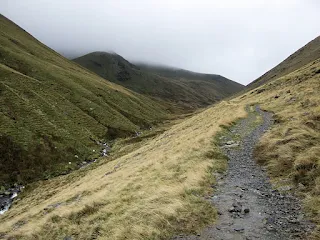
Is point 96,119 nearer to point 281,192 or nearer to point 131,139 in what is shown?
point 131,139

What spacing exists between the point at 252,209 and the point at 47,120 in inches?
2194

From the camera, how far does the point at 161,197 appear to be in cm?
1441

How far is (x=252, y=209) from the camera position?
42.3ft

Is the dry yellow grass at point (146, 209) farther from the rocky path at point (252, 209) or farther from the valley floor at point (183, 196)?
the rocky path at point (252, 209)

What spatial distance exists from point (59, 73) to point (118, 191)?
3423 inches

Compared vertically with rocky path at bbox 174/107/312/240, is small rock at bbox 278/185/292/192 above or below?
above

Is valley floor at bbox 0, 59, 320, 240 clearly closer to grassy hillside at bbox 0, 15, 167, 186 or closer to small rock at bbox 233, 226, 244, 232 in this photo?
small rock at bbox 233, 226, 244, 232

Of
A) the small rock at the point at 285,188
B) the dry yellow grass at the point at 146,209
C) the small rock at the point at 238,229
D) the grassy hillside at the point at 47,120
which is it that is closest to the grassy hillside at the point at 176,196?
→ the dry yellow grass at the point at 146,209

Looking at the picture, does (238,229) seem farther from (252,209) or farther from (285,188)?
(285,188)

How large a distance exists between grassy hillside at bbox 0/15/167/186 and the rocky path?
36.2 m

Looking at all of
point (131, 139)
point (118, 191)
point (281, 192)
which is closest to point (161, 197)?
point (118, 191)

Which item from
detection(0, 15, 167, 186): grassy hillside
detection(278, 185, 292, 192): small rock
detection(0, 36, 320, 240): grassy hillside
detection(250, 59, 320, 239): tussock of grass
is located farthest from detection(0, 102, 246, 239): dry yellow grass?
detection(0, 15, 167, 186): grassy hillside

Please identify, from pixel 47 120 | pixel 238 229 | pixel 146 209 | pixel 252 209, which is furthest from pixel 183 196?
pixel 47 120

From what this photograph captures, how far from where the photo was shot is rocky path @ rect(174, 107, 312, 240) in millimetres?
10922
